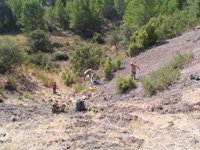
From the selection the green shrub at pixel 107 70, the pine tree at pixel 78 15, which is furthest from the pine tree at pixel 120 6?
the green shrub at pixel 107 70

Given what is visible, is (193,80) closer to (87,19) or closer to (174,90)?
(174,90)

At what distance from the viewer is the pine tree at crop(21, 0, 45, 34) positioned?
29.9 m

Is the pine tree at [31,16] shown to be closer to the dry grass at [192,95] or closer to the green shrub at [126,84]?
the green shrub at [126,84]

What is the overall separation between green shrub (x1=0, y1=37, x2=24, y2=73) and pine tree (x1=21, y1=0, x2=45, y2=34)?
18803 millimetres

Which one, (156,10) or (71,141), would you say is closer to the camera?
(71,141)

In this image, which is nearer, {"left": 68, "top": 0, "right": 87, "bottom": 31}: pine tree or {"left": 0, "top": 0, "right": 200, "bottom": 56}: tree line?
{"left": 0, "top": 0, "right": 200, "bottom": 56}: tree line

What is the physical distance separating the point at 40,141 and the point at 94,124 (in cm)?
159

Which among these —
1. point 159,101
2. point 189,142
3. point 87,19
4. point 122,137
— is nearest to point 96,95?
point 159,101

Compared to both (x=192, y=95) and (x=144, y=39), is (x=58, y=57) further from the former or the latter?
(x=192, y=95)

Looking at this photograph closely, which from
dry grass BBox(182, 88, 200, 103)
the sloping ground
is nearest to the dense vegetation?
the sloping ground

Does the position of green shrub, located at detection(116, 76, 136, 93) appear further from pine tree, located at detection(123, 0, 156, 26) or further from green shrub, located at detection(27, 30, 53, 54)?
green shrub, located at detection(27, 30, 53, 54)

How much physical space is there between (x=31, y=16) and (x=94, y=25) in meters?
14.4

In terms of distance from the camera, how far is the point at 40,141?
371cm

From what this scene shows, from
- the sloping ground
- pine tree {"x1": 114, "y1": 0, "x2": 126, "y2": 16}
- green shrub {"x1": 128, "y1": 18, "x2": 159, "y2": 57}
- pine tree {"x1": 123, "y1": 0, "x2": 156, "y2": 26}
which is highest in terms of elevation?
pine tree {"x1": 114, "y1": 0, "x2": 126, "y2": 16}
